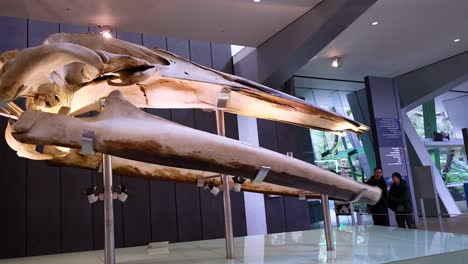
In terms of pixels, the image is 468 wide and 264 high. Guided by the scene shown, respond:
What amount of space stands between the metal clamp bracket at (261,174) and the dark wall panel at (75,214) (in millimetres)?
4765

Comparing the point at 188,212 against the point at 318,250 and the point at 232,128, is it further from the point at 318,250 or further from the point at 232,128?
the point at 318,250

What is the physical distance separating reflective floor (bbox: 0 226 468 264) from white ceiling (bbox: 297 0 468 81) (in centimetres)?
398

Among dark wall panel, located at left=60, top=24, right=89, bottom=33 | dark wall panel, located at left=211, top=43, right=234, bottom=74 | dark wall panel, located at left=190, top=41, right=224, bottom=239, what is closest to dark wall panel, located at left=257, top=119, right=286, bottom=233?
dark wall panel, located at left=190, top=41, right=224, bottom=239

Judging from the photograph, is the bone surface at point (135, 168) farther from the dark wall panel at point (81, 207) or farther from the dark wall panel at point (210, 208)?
the dark wall panel at point (210, 208)

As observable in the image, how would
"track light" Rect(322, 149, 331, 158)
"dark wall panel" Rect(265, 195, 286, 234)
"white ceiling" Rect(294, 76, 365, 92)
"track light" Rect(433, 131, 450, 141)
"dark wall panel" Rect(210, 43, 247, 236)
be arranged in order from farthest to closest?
"track light" Rect(433, 131, 450, 141) → "track light" Rect(322, 149, 331, 158) → "white ceiling" Rect(294, 76, 365, 92) → "dark wall panel" Rect(265, 195, 286, 234) → "dark wall panel" Rect(210, 43, 247, 236)

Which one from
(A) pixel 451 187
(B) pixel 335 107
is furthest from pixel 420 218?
(A) pixel 451 187

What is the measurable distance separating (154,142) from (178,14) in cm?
438

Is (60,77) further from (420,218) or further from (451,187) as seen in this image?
(451,187)

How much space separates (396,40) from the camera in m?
7.64

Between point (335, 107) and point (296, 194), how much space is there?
28.0 ft

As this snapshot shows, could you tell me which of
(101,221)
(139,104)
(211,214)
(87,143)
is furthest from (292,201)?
(87,143)

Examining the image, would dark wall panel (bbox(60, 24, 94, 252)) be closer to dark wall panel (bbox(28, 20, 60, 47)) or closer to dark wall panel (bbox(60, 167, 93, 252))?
dark wall panel (bbox(60, 167, 93, 252))

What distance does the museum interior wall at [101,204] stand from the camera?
5.40m

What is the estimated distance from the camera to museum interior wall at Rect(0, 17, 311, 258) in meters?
5.40
